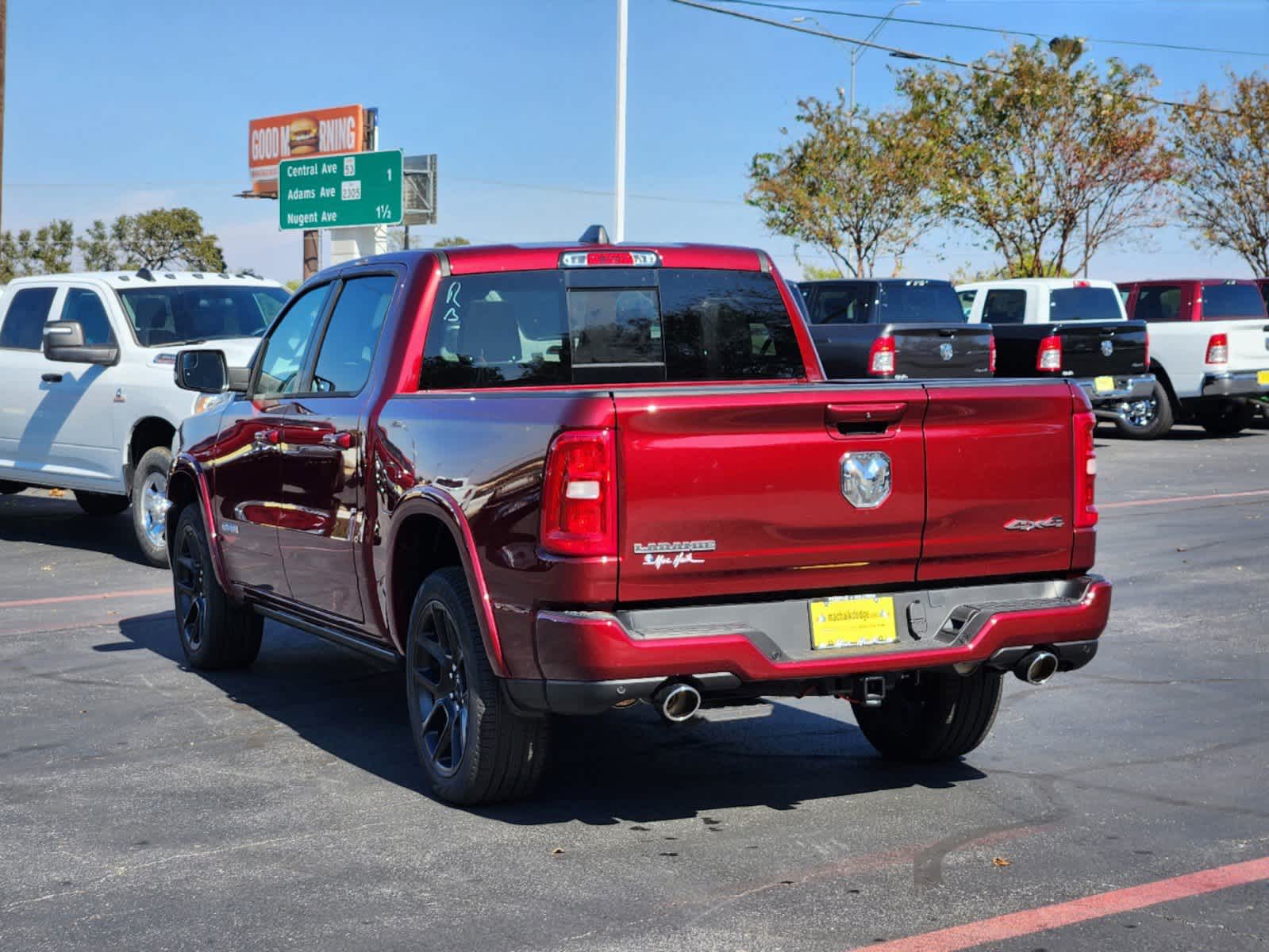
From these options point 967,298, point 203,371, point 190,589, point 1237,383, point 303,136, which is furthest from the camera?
point 303,136

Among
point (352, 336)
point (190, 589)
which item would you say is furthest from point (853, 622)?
point (190, 589)

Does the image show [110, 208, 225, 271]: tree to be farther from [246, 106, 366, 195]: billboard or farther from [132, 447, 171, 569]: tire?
[132, 447, 171, 569]: tire

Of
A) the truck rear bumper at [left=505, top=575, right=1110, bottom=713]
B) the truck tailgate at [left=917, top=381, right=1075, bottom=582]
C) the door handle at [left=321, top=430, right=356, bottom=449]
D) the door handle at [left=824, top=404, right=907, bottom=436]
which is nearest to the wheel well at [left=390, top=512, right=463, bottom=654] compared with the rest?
the door handle at [left=321, top=430, right=356, bottom=449]

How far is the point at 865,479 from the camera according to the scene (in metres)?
5.39

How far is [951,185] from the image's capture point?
4034cm

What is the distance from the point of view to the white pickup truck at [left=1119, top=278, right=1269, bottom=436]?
73.4ft

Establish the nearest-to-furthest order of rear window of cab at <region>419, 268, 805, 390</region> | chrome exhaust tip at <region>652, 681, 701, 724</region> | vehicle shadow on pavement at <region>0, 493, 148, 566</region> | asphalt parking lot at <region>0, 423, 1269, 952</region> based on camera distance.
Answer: asphalt parking lot at <region>0, 423, 1269, 952</region>
chrome exhaust tip at <region>652, 681, 701, 724</region>
rear window of cab at <region>419, 268, 805, 390</region>
vehicle shadow on pavement at <region>0, 493, 148, 566</region>

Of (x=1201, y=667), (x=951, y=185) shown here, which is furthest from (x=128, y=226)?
(x=1201, y=667)

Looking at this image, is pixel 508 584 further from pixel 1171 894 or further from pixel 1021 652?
pixel 1171 894

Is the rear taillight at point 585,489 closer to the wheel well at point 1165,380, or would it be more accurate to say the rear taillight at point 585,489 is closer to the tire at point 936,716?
the tire at point 936,716

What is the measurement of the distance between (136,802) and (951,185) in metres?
36.4

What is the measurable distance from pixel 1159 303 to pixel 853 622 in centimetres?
1972

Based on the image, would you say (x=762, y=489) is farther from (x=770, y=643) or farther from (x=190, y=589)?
(x=190, y=589)

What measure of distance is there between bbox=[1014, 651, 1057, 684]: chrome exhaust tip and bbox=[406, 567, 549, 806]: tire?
160cm
